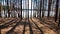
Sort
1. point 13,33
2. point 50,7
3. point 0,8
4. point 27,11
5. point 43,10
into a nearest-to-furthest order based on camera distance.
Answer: point 13,33 < point 50,7 < point 43,10 < point 27,11 < point 0,8

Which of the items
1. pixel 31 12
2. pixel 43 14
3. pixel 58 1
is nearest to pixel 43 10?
pixel 43 14

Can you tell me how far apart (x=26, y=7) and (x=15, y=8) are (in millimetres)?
1476

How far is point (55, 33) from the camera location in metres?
3.37

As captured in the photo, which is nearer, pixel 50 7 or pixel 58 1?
pixel 58 1

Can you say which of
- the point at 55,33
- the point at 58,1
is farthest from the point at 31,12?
the point at 55,33

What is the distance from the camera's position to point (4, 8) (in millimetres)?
12859

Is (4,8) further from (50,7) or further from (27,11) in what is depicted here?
(50,7)

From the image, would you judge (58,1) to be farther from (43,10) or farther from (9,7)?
(9,7)

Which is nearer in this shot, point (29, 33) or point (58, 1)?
point (29, 33)

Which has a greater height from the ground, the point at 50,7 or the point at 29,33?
the point at 50,7

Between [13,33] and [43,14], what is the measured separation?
312 inches

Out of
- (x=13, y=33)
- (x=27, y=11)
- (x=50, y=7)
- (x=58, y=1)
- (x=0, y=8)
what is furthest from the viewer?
(x=0, y=8)

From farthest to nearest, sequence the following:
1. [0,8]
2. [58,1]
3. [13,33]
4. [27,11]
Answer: [0,8]
[27,11]
[58,1]
[13,33]

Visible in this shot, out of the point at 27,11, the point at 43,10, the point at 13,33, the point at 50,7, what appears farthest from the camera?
the point at 27,11
